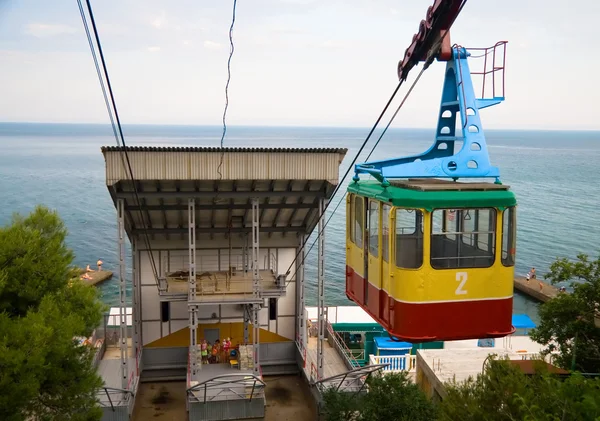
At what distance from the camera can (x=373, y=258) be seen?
8609 millimetres

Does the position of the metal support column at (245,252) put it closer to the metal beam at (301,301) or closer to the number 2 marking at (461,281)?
the metal beam at (301,301)

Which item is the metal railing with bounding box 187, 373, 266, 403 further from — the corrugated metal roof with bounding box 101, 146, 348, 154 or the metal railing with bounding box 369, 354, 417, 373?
the corrugated metal roof with bounding box 101, 146, 348, 154

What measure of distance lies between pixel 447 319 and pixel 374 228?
173 centimetres

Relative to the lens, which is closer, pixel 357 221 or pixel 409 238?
pixel 409 238

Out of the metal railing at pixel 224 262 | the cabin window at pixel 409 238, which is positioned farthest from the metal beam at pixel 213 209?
the cabin window at pixel 409 238

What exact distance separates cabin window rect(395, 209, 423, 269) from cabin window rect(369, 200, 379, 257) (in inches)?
12.9

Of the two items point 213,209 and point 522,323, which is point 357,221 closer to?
point 213,209

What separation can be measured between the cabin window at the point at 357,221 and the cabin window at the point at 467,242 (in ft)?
4.42

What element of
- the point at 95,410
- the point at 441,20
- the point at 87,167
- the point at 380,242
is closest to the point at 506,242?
the point at 380,242

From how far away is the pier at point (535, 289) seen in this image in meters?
43.3

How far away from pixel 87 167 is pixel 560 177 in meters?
89.8

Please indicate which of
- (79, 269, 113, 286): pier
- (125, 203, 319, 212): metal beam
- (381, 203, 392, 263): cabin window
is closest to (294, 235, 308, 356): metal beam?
(125, 203, 319, 212): metal beam

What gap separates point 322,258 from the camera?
17.2 meters

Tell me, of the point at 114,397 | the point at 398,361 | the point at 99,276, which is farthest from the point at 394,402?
the point at 99,276
